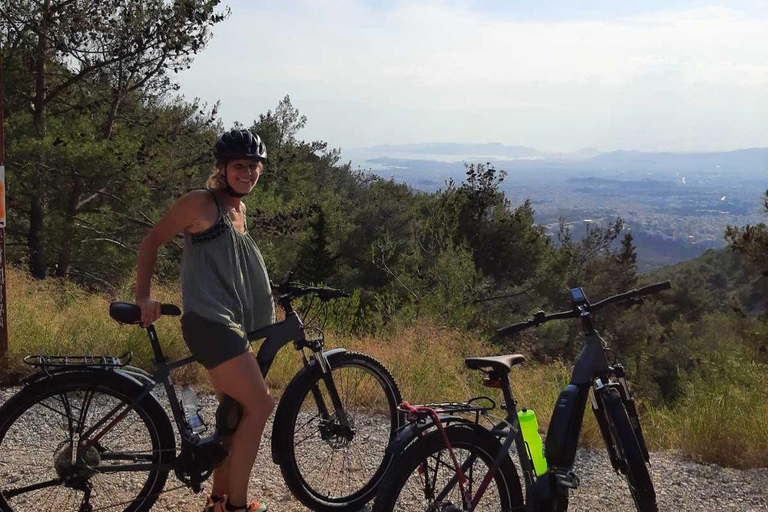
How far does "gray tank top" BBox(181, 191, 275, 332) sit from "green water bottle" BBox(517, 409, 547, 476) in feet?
3.98

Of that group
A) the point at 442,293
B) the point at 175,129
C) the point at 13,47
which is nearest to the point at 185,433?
the point at 442,293

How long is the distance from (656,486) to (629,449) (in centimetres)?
152

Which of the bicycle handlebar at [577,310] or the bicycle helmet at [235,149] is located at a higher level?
the bicycle helmet at [235,149]

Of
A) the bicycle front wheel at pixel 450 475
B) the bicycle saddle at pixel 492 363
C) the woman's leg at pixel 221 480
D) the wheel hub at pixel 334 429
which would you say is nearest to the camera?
the bicycle front wheel at pixel 450 475

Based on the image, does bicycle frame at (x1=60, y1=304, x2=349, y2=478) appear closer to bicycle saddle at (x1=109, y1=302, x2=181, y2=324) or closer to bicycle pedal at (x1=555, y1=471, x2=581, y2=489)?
bicycle saddle at (x1=109, y1=302, x2=181, y2=324)

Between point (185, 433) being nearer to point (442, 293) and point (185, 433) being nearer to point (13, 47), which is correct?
point (442, 293)

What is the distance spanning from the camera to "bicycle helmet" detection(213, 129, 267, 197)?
267 centimetres

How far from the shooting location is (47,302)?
6.84m

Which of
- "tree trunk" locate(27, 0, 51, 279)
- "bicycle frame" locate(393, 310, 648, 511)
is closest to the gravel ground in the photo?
"bicycle frame" locate(393, 310, 648, 511)

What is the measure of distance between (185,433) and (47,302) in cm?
490

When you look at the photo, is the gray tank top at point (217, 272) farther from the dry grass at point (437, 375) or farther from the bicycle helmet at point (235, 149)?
the dry grass at point (437, 375)

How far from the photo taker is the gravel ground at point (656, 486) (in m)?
3.29

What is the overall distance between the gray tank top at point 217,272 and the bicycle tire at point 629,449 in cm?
155

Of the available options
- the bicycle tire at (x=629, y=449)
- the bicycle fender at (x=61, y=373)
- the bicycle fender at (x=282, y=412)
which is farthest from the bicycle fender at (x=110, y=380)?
the bicycle tire at (x=629, y=449)
